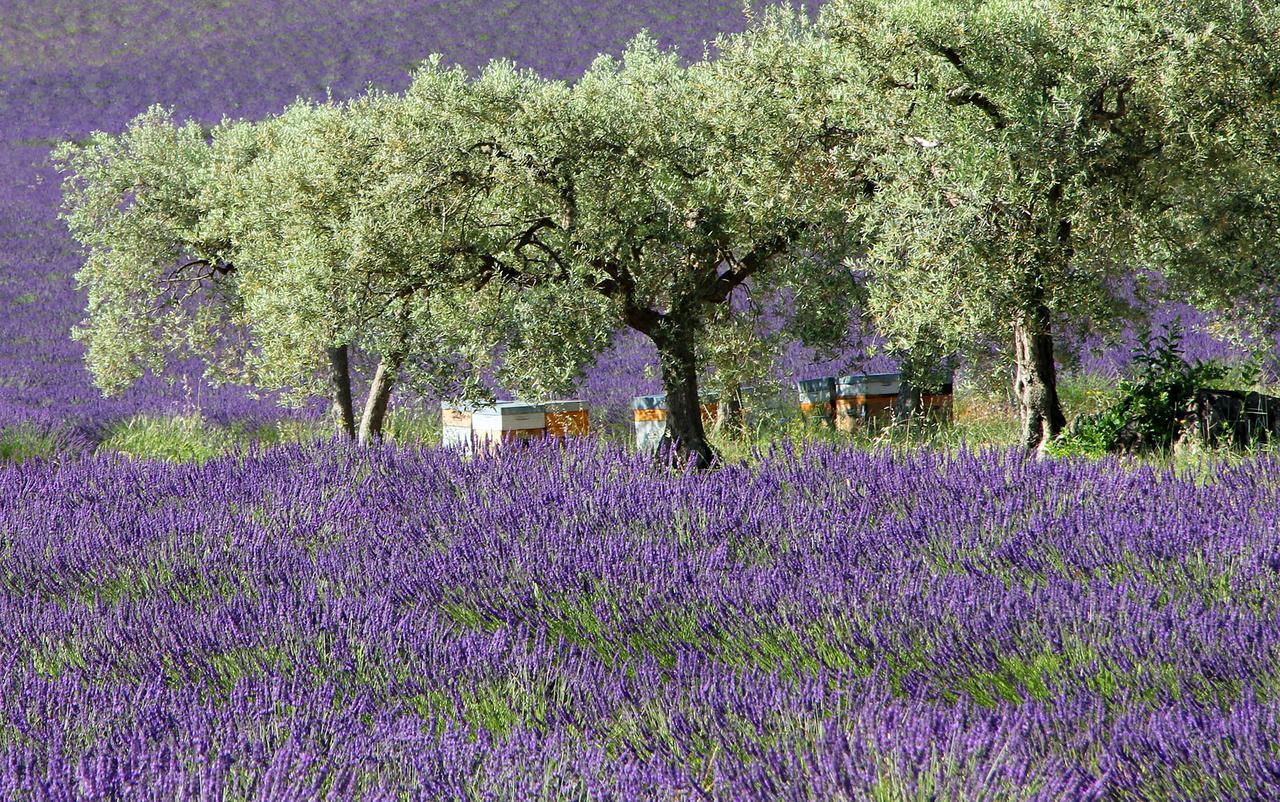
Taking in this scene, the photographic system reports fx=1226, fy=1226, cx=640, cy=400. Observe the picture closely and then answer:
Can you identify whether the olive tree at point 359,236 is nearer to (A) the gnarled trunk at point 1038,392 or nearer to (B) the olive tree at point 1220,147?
(A) the gnarled trunk at point 1038,392

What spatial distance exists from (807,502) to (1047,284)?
297 centimetres

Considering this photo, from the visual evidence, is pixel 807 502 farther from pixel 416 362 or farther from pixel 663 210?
pixel 416 362

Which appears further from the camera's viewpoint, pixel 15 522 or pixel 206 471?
pixel 206 471

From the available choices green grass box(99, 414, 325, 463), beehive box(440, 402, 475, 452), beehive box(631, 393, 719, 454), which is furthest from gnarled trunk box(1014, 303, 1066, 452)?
green grass box(99, 414, 325, 463)

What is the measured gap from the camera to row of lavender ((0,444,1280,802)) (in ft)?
8.83

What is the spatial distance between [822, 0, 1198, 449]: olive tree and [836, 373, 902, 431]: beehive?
3985 millimetres

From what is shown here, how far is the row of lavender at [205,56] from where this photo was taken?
2752 cm

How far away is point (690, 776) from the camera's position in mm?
2752

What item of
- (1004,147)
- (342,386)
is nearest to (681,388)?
(1004,147)

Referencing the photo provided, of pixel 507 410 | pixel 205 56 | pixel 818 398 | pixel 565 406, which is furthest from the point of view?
pixel 205 56

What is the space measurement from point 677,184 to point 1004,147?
234cm

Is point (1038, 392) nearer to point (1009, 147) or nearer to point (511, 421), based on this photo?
point (1009, 147)

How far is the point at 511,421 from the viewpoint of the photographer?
10938mm

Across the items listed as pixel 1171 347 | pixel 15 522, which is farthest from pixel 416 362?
pixel 1171 347
